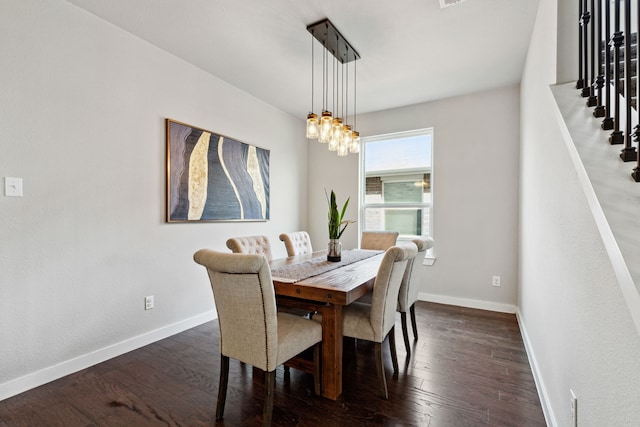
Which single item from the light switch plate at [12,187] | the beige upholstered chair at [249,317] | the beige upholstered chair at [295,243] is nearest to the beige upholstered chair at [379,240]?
the beige upholstered chair at [295,243]

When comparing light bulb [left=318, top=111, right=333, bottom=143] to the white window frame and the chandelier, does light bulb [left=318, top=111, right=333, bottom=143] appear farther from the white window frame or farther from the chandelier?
the white window frame

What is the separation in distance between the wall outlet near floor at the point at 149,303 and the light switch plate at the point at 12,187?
1218 millimetres

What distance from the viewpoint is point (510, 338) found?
278cm

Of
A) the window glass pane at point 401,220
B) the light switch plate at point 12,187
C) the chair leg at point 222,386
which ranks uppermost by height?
the light switch plate at point 12,187

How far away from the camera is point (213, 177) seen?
3264mm

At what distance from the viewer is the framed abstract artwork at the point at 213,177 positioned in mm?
2920

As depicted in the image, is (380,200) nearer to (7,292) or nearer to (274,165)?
(274,165)

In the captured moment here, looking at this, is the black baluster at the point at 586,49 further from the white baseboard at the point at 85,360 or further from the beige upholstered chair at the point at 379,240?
the white baseboard at the point at 85,360

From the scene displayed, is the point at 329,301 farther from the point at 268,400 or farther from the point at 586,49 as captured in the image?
the point at 586,49

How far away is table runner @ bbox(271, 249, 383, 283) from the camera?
2006 mm

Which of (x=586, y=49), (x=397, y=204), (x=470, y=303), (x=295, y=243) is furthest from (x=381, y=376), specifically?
(x=397, y=204)

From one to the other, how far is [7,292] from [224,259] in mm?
1627

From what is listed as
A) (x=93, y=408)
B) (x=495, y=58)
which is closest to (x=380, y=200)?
(x=495, y=58)

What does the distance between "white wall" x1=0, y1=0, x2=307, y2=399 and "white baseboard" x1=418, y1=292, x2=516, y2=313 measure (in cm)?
275
